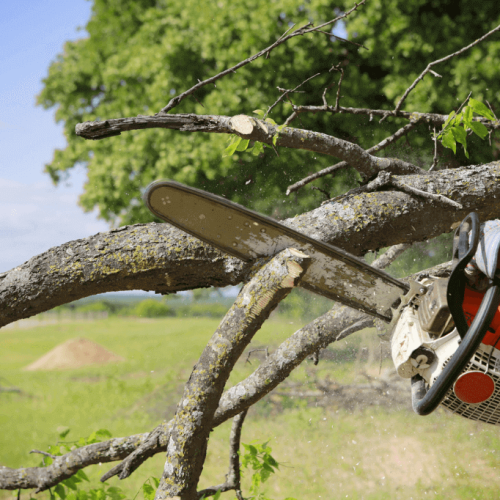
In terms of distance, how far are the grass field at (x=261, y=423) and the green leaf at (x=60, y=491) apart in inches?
67.8

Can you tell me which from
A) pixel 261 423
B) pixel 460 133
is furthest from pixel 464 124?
pixel 261 423

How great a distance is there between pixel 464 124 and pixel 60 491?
228 cm

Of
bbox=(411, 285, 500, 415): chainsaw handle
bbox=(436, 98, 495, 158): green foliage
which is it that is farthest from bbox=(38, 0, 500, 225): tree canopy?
bbox=(411, 285, 500, 415): chainsaw handle

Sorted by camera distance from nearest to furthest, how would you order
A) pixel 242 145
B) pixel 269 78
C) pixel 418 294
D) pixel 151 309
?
pixel 418 294 → pixel 242 145 → pixel 269 78 → pixel 151 309

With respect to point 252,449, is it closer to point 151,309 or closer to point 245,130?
point 245,130

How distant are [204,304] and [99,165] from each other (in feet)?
10.9

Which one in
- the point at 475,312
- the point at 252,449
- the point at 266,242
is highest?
the point at 266,242

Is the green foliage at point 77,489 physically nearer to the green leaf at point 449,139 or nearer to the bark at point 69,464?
the bark at point 69,464

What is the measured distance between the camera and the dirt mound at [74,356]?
7.43m

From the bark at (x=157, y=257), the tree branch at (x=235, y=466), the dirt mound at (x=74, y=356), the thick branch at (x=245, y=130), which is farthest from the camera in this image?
the dirt mound at (x=74, y=356)

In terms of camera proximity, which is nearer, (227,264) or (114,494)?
(227,264)

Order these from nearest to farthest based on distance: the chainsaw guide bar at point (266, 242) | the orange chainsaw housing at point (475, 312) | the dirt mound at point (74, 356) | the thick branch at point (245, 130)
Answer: the orange chainsaw housing at point (475, 312), the chainsaw guide bar at point (266, 242), the thick branch at point (245, 130), the dirt mound at point (74, 356)

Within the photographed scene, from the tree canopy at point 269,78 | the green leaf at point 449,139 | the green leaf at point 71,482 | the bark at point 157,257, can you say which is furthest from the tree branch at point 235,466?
the tree canopy at point 269,78

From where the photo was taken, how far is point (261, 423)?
6.10 meters
